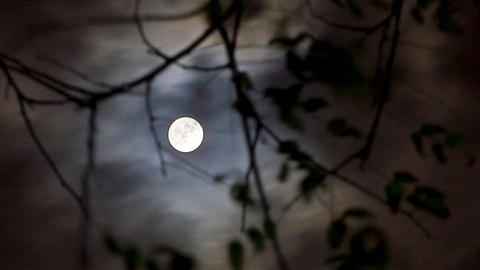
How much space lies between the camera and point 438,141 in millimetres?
922

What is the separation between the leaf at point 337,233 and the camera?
2.90 ft

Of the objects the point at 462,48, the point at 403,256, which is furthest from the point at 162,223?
the point at 462,48

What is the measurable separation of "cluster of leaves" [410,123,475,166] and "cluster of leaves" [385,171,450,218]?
1.8 inches

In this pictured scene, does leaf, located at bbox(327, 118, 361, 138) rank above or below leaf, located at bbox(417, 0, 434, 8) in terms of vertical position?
below

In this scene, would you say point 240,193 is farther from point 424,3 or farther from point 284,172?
point 424,3

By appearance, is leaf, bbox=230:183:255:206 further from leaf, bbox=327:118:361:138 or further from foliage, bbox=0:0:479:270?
leaf, bbox=327:118:361:138

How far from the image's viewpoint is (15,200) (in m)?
0.81

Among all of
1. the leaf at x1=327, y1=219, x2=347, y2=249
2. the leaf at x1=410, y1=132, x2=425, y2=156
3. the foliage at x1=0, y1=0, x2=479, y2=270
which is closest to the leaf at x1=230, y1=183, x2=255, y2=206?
the foliage at x1=0, y1=0, x2=479, y2=270

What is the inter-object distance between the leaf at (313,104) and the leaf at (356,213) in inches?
5.4

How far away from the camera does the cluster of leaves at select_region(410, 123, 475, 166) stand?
0.88 metres

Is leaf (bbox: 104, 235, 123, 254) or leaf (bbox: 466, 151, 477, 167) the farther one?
leaf (bbox: 466, 151, 477, 167)

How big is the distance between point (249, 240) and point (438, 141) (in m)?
A: 0.28

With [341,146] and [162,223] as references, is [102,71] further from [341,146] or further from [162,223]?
[341,146]

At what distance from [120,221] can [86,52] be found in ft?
0.66
